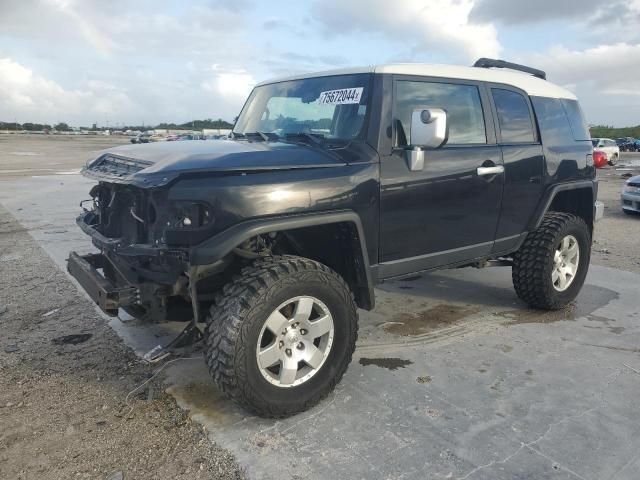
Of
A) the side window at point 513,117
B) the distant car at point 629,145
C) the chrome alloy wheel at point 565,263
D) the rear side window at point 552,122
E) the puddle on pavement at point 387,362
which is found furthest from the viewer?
the distant car at point 629,145

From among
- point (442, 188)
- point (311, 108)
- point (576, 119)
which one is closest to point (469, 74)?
point (442, 188)

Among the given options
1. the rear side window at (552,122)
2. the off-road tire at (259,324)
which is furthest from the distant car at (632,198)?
the off-road tire at (259,324)

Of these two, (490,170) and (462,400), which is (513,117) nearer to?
(490,170)

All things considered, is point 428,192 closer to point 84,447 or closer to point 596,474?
point 596,474

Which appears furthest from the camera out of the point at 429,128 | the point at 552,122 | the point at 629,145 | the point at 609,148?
the point at 629,145

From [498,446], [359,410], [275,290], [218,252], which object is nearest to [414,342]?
[359,410]

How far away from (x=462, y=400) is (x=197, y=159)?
2.19 m

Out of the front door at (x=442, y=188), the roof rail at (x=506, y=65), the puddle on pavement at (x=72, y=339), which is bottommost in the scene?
the puddle on pavement at (x=72, y=339)

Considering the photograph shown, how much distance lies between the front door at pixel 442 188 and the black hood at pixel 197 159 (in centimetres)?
52

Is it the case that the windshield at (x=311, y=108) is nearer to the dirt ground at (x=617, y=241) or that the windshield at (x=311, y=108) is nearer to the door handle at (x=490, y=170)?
the door handle at (x=490, y=170)

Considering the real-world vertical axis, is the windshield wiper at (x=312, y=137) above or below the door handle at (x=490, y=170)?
above

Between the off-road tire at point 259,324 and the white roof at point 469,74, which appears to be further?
the white roof at point 469,74

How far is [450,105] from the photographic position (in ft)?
13.5

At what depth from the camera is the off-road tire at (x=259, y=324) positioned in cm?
294
